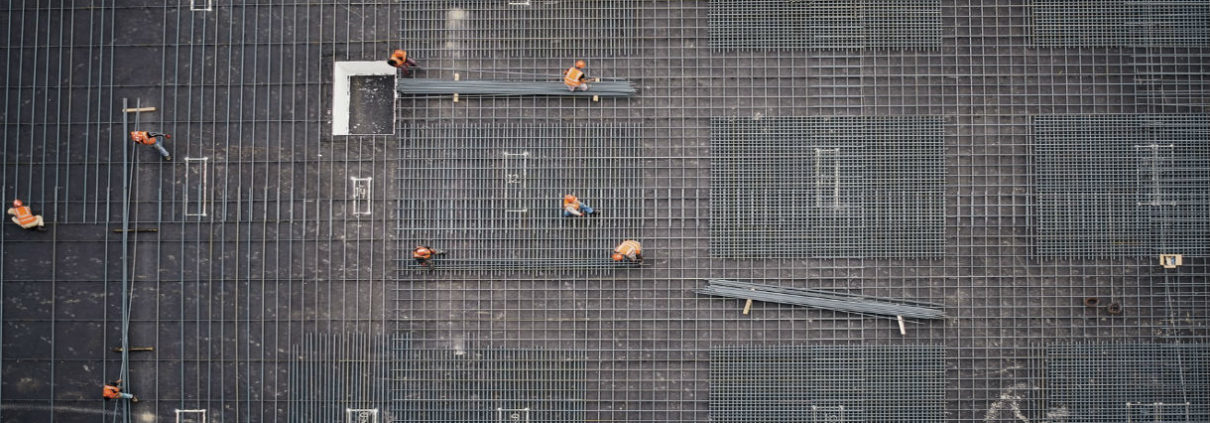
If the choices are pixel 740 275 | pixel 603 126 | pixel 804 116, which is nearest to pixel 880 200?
pixel 804 116

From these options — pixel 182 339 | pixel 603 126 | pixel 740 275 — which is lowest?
pixel 182 339

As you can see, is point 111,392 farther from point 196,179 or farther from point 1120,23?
point 1120,23

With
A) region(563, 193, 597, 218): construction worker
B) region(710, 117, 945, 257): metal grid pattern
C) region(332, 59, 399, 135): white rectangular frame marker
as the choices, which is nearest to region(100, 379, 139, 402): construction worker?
region(332, 59, 399, 135): white rectangular frame marker

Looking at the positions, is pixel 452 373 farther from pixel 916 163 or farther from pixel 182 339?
pixel 916 163

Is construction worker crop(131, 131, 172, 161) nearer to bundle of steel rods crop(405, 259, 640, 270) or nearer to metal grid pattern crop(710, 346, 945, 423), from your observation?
bundle of steel rods crop(405, 259, 640, 270)

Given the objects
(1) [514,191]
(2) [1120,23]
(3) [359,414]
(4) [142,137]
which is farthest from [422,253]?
(2) [1120,23]

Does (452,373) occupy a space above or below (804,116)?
below
